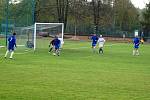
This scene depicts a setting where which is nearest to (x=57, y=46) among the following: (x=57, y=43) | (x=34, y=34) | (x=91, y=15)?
(x=57, y=43)

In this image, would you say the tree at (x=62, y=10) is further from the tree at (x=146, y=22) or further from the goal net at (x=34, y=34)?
the goal net at (x=34, y=34)

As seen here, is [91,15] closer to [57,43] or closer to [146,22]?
[146,22]

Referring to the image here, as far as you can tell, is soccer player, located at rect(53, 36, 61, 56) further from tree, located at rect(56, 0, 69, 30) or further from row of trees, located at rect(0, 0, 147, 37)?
tree, located at rect(56, 0, 69, 30)

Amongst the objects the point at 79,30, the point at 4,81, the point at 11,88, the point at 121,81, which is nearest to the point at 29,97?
the point at 11,88

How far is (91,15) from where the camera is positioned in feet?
314

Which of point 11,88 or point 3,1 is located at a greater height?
point 3,1

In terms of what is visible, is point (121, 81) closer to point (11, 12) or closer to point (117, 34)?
point (11, 12)

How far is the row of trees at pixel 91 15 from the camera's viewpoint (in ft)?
285

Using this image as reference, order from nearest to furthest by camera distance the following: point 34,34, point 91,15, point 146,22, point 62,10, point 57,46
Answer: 1. point 57,46
2. point 34,34
3. point 62,10
4. point 146,22
5. point 91,15

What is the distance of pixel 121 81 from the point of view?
17.7 metres

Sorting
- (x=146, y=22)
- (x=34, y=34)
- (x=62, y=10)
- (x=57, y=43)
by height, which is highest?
(x=62, y=10)

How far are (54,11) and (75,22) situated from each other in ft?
24.3

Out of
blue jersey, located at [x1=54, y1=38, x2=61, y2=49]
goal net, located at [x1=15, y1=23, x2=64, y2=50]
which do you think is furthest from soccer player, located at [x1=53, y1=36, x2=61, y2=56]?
goal net, located at [x1=15, y1=23, x2=64, y2=50]

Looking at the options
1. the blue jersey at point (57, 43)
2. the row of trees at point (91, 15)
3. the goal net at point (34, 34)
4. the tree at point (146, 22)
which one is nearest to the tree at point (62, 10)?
the row of trees at point (91, 15)
